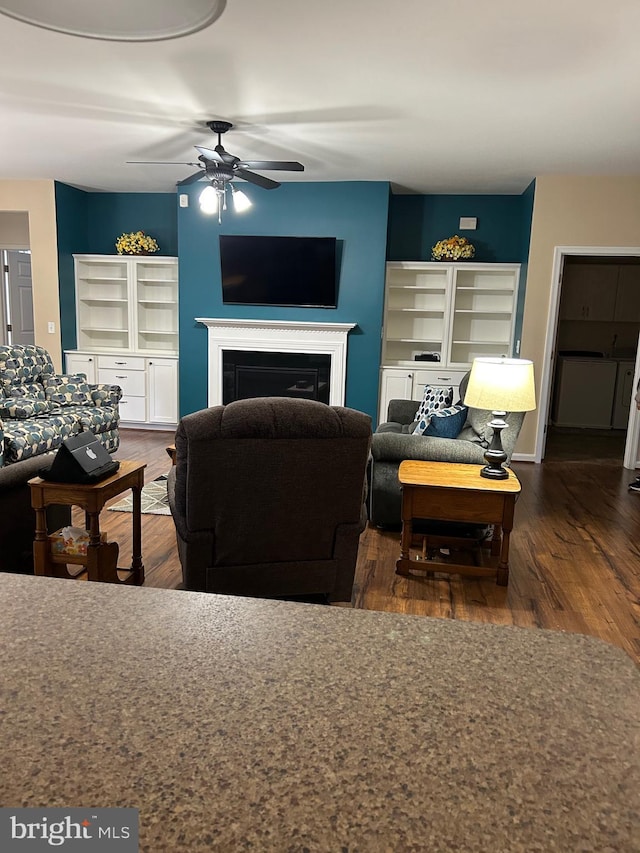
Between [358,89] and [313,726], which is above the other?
[358,89]

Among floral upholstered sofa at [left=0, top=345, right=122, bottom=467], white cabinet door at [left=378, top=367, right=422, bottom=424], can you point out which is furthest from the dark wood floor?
white cabinet door at [left=378, top=367, right=422, bottom=424]

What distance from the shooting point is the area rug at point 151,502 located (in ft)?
14.1

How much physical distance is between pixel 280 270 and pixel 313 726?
6.07 m

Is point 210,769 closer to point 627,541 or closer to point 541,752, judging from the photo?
point 541,752

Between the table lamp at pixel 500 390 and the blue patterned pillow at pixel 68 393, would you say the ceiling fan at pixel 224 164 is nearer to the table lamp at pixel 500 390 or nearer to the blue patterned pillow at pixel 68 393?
the table lamp at pixel 500 390

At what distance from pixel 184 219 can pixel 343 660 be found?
6409mm

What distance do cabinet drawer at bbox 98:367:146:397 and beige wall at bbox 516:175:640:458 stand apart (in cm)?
409

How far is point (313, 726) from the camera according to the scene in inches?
26.1

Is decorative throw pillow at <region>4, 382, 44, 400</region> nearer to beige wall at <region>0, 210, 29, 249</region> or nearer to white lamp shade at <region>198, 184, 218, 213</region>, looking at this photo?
white lamp shade at <region>198, 184, 218, 213</region>

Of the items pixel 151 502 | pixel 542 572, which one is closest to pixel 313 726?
pixel 542 572

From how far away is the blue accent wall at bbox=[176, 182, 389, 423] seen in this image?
6.25m

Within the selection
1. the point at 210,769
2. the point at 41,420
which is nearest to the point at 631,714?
the point at 210,769

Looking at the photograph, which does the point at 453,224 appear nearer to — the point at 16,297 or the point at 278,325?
the point at 278,325

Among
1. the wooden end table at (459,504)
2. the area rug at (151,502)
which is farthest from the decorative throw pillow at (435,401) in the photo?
the area rug at (151,502)
